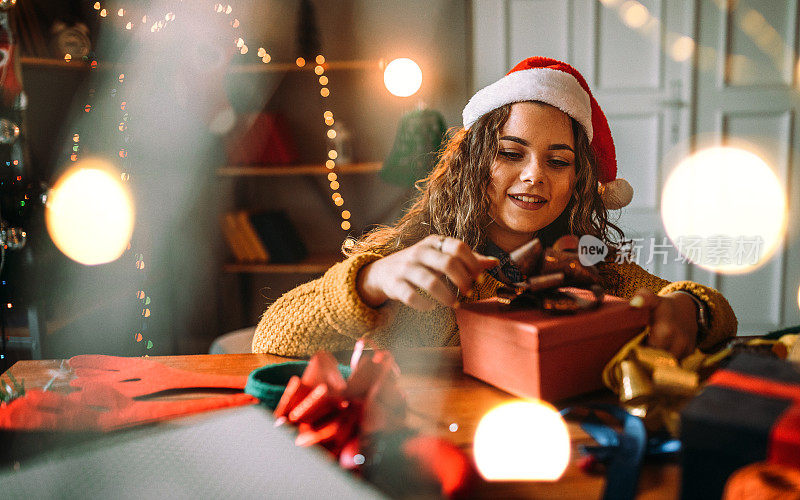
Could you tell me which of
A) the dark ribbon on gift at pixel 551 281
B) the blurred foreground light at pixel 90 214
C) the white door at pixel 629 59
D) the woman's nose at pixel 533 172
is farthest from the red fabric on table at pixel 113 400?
the white door at pixel 629 59

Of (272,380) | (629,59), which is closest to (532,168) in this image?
(272,380)

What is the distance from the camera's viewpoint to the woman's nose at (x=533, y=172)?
2.91 feet

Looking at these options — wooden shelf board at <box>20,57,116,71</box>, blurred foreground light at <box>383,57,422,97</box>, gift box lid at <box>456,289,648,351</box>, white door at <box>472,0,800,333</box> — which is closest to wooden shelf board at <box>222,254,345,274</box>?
blurred foreground light at <box>383,57,422,97</box>

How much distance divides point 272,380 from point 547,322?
0.28m

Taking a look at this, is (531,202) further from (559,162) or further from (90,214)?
(90,214)

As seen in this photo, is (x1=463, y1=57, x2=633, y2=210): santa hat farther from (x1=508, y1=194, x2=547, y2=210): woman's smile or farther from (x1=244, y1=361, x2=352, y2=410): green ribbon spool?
(x1=244, y1=361, x2=352, y2=410): green ribbon spool

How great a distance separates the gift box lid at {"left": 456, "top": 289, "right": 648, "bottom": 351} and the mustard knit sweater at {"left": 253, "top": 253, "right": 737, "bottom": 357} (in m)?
0.16

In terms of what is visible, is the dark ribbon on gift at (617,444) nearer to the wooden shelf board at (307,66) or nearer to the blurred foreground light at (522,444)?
the blurred foreground light at (522,444)

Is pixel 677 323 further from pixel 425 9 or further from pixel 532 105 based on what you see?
pixel 425 9

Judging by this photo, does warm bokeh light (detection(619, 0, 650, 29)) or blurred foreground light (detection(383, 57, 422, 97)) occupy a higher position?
warm bokeh light (detection(619, 0, 650, 29))

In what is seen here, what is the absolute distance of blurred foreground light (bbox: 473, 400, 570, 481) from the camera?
0.43 meters

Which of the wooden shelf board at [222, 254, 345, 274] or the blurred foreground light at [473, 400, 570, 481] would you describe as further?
the wooden shelf board at [222, 254, 345, 274]

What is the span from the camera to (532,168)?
0.90 m

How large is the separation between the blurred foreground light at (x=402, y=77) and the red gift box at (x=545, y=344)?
77.7 inches
